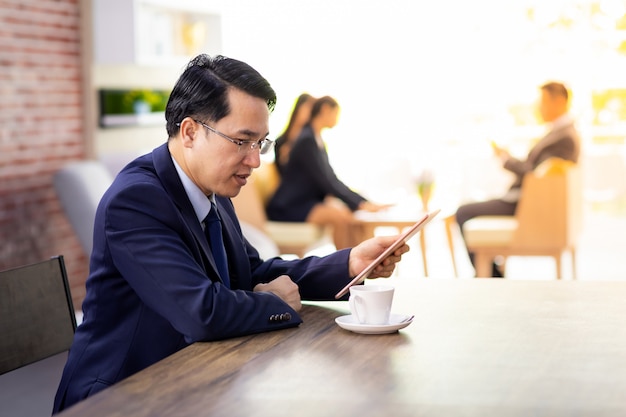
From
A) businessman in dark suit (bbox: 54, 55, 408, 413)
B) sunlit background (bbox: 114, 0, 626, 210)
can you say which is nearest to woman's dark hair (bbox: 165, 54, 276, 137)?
businessman in dark suit (bbox: 54, 55, 408, 413)

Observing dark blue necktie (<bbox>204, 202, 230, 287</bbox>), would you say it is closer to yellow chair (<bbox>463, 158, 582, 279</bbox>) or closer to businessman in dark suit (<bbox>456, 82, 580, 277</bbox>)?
yellow chair (<bbox>463, 158, 582, 279</bbox>)

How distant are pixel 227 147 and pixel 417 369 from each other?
0.77 meters

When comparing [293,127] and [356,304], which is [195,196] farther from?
[293,127]

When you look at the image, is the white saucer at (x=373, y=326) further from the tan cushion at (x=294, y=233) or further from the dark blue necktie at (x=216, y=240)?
the tan cushion at (x=294, y=233)

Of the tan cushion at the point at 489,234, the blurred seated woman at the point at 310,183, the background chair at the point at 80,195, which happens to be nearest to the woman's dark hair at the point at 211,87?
the background chair at the point at 80,195

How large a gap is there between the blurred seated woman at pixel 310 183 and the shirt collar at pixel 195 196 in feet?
16.2

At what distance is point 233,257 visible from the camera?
2.43 meters

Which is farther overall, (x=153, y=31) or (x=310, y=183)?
(x=310, y=183)

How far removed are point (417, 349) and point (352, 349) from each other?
125 mm

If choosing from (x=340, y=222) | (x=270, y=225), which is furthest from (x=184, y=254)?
(x=270, y=225)

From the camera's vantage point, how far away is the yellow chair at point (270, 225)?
700 cm

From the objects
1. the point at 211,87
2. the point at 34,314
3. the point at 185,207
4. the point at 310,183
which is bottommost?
the point at 34,314

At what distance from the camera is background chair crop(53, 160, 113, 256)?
5.47 m

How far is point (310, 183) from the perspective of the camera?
7363 mm
